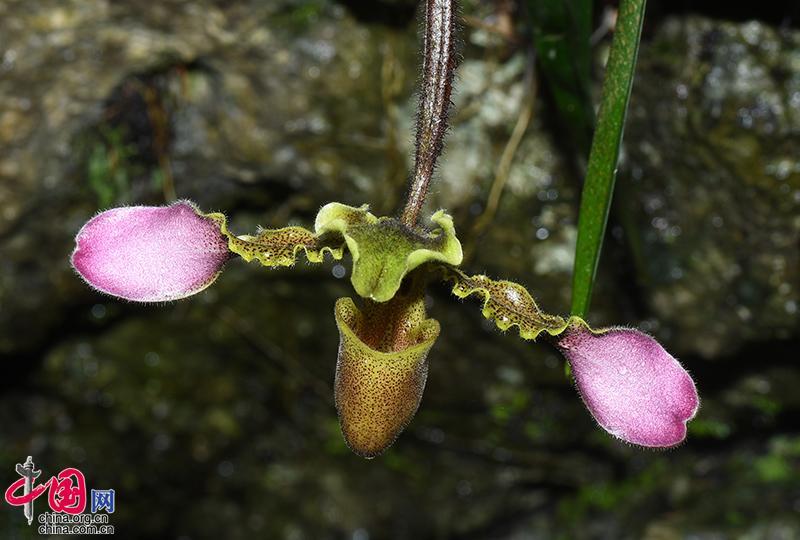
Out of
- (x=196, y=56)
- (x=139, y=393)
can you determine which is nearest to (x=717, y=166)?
(x=196, y=56)

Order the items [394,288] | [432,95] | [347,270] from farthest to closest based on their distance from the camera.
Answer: [347,270] < [432,95] < [394,288]

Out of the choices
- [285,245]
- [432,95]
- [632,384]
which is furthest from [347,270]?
[632,384]

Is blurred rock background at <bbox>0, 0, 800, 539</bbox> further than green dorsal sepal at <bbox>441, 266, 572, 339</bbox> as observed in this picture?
Yes

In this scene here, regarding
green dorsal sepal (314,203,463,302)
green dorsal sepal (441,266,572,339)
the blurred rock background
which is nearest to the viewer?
green dorsal sepal (314,203,463,302)

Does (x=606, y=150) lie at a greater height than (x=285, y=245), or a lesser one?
greater

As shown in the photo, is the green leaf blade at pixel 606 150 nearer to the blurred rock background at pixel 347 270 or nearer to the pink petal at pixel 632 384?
the pink petal at pixel 632 384

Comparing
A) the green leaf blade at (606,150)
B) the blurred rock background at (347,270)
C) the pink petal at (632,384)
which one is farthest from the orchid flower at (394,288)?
the blurred rock background at (347,270)

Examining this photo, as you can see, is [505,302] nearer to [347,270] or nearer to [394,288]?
[394,288]

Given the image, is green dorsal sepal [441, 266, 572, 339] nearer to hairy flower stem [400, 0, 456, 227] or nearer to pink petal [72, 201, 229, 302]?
hairy flower stem [400, 0, 456, 227]

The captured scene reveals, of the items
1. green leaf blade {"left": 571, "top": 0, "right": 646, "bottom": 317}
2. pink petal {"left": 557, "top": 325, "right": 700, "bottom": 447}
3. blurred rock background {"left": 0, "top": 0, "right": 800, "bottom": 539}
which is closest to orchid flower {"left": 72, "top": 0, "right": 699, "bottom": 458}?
pink petal {"left": 557, "top": 325, "right": 700, "bottom": 447}
